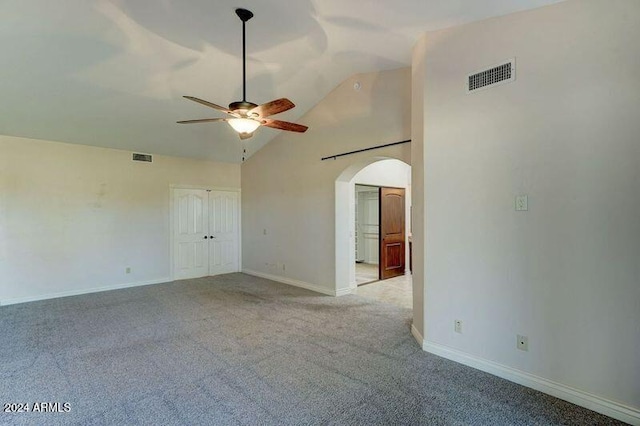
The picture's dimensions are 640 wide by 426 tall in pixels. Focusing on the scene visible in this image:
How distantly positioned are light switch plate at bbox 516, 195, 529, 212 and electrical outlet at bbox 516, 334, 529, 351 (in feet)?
3.51

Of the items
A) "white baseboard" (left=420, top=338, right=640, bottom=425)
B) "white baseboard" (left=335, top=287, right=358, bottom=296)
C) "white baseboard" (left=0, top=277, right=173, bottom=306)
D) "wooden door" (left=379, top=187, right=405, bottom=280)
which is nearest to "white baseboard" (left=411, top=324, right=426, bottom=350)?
"white baseboard" (left=420, top=338, right=640, bottom=425)

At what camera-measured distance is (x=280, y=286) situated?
20.2ft

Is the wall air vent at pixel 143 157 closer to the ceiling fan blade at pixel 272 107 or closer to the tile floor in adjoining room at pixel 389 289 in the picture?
the ceiling fan blade at pixel 272 107

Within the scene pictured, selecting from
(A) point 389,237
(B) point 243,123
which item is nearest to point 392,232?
(A) point 389,237

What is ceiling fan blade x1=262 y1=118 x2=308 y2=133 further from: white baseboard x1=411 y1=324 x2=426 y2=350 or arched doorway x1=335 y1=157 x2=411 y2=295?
white baseboard x1=411 y1=324 x2=426 y2=350

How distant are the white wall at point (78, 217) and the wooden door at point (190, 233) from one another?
212 millimetres

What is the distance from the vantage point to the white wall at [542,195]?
7.27ft

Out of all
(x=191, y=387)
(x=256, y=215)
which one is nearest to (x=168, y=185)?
(x=256, y=215)

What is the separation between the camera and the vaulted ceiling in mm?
2998

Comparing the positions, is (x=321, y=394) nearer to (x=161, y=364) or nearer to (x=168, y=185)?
(x=161, y=364)

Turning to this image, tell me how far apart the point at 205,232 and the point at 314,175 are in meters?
3.18

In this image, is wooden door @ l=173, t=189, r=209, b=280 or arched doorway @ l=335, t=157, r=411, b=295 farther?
wooden door @ l=173, t=189, r=209, b=280

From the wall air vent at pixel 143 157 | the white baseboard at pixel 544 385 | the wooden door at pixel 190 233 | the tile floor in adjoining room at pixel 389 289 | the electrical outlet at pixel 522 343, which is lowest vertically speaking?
the tile floor in adjoining room at pixel 389 289

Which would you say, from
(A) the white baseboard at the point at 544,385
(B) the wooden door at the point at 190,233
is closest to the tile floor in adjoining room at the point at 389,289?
(A) the white baseboard at the point at 544,385
